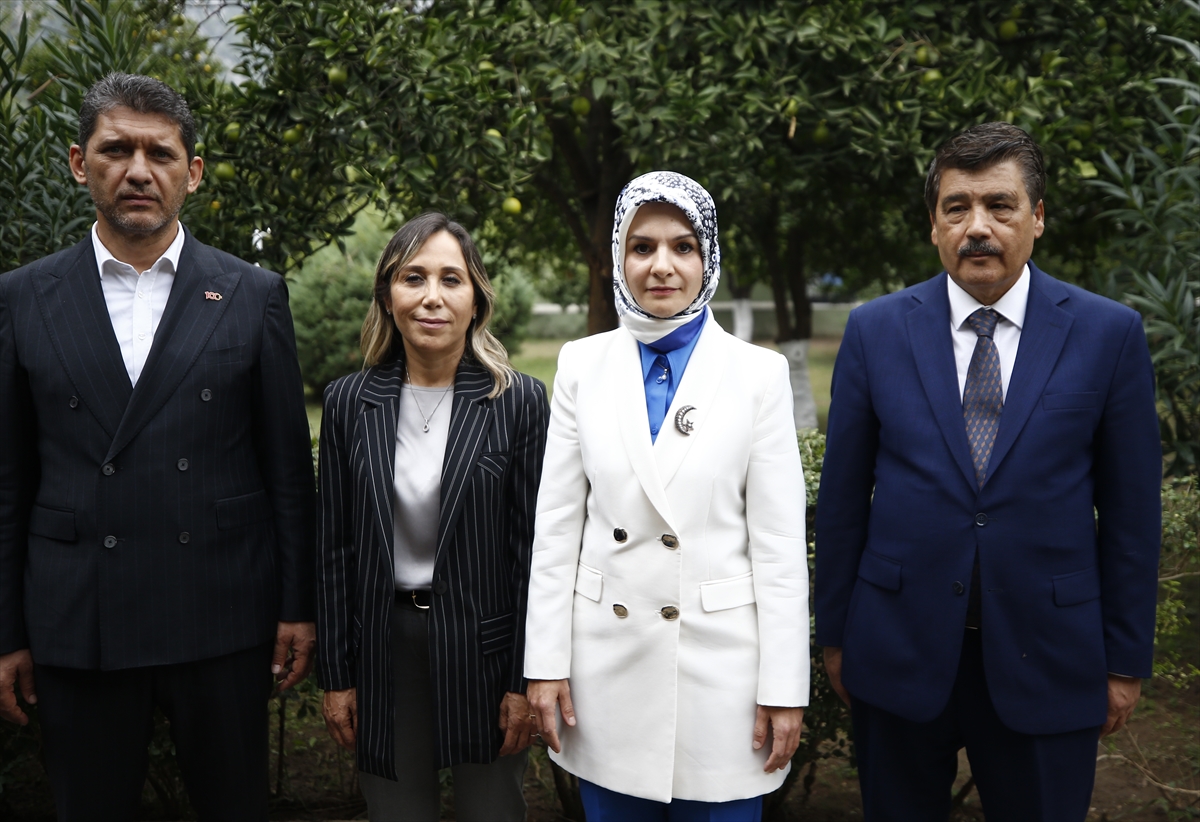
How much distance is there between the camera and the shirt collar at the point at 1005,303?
252 cm

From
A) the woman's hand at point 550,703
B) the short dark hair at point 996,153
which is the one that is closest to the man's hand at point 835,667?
the woman's hand at point 550,703

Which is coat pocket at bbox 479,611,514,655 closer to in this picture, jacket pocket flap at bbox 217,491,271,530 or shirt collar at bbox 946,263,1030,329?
jacket pocket flap at bbox 217,491,271,530

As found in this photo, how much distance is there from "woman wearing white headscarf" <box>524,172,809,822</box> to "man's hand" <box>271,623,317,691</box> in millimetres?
690

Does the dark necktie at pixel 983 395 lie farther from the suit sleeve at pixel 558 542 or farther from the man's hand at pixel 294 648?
the man's hand at pixel 294 648

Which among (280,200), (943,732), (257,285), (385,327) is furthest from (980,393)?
(280,200)

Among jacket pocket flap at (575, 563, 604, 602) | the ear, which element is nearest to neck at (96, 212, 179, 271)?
the ear

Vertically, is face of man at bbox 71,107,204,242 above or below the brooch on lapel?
above

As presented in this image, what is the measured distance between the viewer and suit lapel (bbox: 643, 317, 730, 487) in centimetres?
243

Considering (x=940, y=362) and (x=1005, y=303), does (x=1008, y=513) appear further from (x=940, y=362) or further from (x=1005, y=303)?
(x=1005, y=303)

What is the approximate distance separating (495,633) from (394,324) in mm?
861

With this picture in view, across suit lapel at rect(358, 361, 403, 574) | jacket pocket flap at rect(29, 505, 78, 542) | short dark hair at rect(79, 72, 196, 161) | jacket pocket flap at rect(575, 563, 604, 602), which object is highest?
short dark hair at rect(79, 72, 196, 161)

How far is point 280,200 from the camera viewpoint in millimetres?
4641

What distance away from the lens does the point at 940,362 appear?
2518 millimetres

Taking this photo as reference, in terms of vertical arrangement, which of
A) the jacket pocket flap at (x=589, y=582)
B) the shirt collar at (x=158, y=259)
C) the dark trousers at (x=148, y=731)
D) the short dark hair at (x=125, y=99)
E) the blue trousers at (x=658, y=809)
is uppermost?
the short dark hair at (x=125, y=99)
